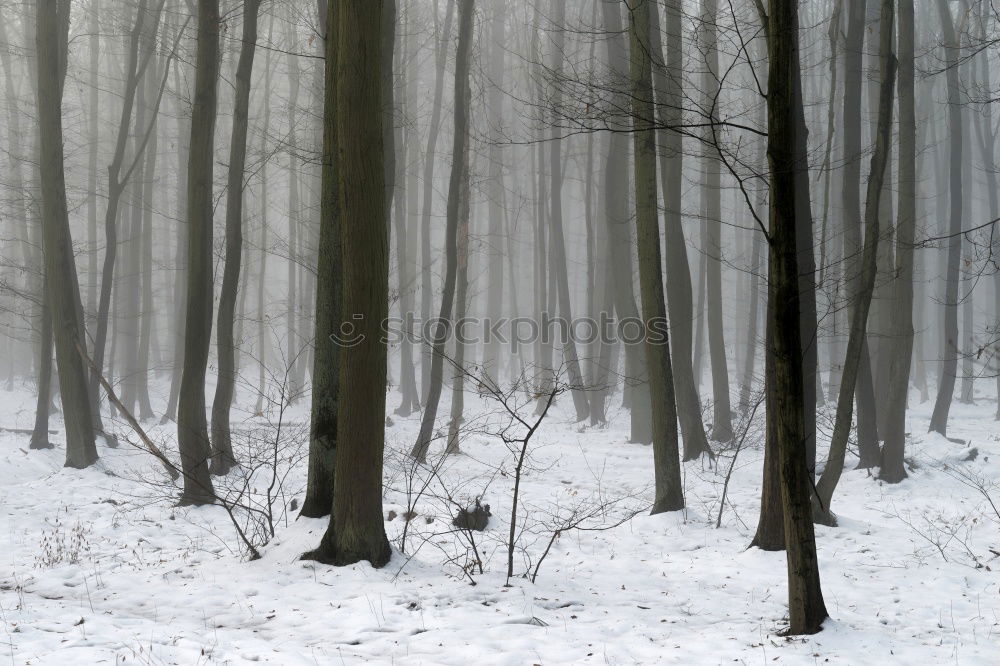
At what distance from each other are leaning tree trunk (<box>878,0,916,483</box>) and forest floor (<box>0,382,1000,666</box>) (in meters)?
0.57

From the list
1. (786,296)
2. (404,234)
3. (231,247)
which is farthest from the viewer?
(404,234)

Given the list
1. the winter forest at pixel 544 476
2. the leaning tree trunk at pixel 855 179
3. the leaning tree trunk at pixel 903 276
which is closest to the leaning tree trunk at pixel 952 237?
the winter forest at pixel 544 476

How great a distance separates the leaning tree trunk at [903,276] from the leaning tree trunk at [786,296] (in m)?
7.17

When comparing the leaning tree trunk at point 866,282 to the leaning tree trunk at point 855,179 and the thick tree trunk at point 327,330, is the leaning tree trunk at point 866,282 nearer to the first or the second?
the leaning tree trunk at point 855,179

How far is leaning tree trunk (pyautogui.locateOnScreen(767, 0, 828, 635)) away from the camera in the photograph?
448 cm

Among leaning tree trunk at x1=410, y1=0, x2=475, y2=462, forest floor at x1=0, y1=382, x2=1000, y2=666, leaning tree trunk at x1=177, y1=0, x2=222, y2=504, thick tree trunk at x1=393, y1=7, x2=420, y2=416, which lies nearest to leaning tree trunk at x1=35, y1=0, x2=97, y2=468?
forest floor at x1=0, y1=382, x2=1000, y2=666

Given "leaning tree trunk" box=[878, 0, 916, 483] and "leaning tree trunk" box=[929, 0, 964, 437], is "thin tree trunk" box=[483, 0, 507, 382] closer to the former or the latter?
"leaning tree trunk" box=[929, 0, 964, 437]

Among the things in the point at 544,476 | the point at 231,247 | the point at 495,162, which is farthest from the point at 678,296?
the point at 495,162

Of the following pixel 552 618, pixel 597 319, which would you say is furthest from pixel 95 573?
pixel 597 319

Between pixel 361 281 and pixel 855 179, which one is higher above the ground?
pixel 855 179

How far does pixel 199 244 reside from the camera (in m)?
9.55

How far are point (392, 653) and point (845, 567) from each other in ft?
14.2

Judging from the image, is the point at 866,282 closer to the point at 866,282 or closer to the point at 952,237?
the point at 866,282

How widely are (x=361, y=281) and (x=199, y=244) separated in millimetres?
4560
